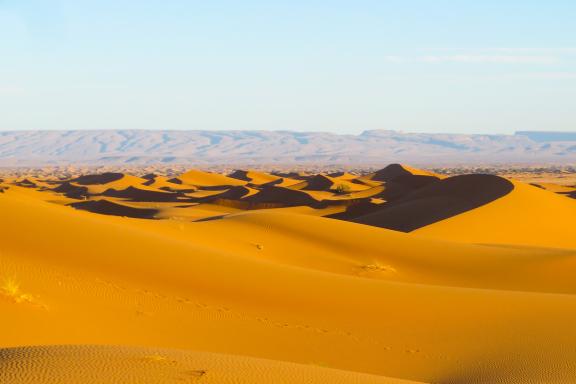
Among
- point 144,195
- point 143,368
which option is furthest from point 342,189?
point 143,368

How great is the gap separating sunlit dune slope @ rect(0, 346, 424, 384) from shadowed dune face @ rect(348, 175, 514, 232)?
26.1 metres

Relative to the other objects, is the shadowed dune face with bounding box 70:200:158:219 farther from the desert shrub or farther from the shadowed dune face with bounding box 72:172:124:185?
the shadowed dune face with bounding box 72:172:124:185

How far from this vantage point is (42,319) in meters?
10.2

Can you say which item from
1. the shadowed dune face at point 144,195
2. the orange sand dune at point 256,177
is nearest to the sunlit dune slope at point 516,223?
the shadowed dune face at point 144,195

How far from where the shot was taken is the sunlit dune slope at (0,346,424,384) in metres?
6.68

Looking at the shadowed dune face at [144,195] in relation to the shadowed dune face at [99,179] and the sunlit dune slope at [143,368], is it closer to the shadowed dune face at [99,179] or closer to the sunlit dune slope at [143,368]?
the shadowed dune face at [99,179]

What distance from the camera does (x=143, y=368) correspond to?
7164 millimetres

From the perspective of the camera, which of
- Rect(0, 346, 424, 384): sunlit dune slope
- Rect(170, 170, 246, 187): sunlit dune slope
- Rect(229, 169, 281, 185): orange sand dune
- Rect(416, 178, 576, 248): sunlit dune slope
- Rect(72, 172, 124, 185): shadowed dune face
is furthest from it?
Rect(229, 169, 281, 185): orange sand dune

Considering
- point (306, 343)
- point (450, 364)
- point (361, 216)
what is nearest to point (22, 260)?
point (306, 343)

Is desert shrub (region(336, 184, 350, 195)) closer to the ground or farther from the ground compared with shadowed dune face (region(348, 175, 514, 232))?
closer to the ground

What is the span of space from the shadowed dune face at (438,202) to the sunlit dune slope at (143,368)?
85.6 ft

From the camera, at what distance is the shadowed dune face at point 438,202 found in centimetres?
3581

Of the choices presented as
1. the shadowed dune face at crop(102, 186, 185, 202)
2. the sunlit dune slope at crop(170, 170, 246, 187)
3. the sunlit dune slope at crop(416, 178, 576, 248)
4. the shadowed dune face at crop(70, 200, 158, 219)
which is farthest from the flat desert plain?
the sunlit dune slope at crop(170, 170, 246, 187)

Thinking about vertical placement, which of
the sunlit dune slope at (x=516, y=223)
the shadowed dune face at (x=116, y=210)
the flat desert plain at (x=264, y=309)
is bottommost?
the shadowed dune face at (x=116, y=210)
